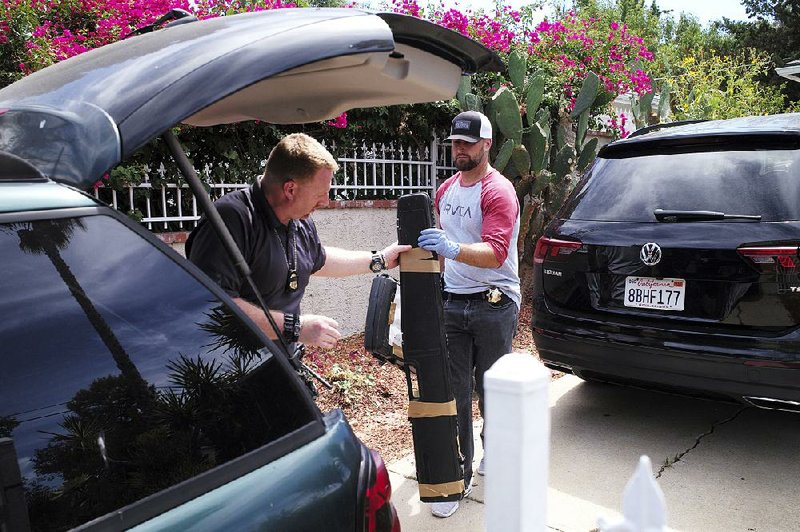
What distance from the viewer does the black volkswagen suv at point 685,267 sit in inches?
121

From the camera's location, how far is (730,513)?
3.04 meters

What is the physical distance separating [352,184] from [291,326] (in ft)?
13.1

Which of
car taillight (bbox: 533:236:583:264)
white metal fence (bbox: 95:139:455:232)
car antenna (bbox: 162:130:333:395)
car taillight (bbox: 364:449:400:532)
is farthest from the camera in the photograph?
white metal fence (bbox: 95:139:455:232)

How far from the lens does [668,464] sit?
356 centimetres

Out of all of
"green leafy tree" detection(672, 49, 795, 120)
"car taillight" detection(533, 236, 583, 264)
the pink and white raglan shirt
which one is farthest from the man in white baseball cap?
"green leafy tree" detection(672, 49, 795, 120)

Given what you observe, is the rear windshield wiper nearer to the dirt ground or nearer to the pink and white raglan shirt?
the pink and white raglan shirt

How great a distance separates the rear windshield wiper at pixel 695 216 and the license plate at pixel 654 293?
13.0 inches

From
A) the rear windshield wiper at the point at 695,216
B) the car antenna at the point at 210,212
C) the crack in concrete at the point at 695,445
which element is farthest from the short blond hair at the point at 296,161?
the crack in concrete at the point at 695,445

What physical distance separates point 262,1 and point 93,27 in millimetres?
1319

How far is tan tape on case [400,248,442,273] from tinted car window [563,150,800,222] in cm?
146

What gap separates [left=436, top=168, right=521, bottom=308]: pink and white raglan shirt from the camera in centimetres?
308

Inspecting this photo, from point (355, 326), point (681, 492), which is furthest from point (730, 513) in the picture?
point (355, 326)

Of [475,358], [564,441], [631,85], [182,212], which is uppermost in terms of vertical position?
[631,85]

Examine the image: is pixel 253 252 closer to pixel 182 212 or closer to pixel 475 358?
pixel 475 358
